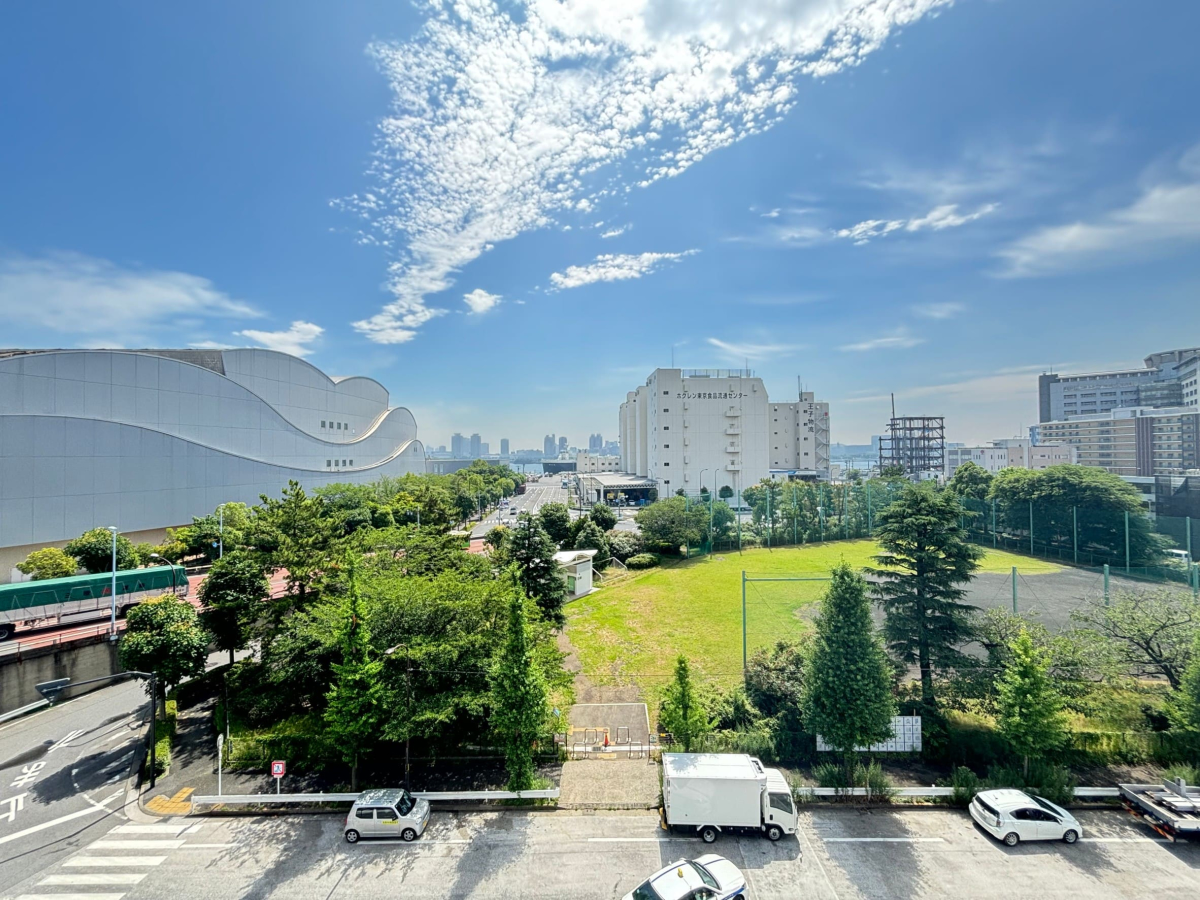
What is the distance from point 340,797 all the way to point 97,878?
14.6ft

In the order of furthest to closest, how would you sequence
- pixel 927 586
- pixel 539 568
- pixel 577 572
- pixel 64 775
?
pixel 577 572 < pixel 539 568 < pixel 927 586 < pixel 64 775

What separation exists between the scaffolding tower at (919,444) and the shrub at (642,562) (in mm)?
92833

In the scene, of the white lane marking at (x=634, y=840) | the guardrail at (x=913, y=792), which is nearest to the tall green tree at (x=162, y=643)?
the white lane marking at (x=634, y=840)

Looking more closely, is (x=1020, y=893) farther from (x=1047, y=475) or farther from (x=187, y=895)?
(x=1047, y=475)

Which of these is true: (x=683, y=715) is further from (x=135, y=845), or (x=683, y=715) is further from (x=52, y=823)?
(x=52, y=823)

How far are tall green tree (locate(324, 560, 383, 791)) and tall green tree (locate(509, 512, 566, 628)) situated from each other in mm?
10142

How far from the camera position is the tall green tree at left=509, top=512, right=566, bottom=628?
2219cm

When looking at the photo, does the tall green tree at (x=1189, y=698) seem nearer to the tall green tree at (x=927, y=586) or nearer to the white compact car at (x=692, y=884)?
the tall green tree at (x=927, y=586)

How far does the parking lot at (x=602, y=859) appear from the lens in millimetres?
9461

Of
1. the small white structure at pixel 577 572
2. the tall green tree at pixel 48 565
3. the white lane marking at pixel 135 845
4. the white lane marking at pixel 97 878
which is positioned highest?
the tall green tree at pixel 48 565

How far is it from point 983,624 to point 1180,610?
16.2 feet

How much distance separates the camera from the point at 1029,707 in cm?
1176

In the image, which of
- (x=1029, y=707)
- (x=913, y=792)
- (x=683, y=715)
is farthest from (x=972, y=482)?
(x=683, y=715)

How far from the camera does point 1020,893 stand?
9250 millimetres
